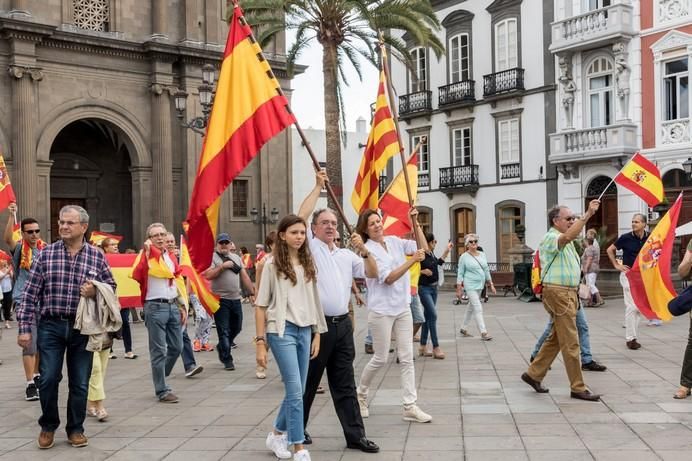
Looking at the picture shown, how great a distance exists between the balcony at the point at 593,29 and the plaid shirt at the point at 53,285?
2449 cm

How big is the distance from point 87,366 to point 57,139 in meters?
27.7

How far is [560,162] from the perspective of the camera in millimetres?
29812

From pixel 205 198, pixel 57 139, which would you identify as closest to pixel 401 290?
pixel 205 198

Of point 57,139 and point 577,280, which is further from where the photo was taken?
point 57,139

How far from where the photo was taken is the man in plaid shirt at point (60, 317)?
21.6 ft

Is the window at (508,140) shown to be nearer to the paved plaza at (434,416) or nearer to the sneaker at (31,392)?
the paved plaza at (434,416)

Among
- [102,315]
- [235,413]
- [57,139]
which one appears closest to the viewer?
[102,315]

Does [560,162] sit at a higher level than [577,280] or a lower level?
higher

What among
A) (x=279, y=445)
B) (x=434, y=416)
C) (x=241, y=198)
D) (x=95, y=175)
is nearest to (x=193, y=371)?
(x=434, y=416)

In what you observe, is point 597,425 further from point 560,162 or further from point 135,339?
point 560,162

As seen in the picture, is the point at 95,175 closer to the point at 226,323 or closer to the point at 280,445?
the point at 226,323

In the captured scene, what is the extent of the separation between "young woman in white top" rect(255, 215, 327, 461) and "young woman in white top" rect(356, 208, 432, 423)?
3.96 ft

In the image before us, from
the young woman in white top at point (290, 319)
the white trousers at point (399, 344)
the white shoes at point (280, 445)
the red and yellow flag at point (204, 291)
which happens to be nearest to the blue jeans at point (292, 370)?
the young woman in white top at point (290, 319)

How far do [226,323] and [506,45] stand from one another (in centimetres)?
2504
